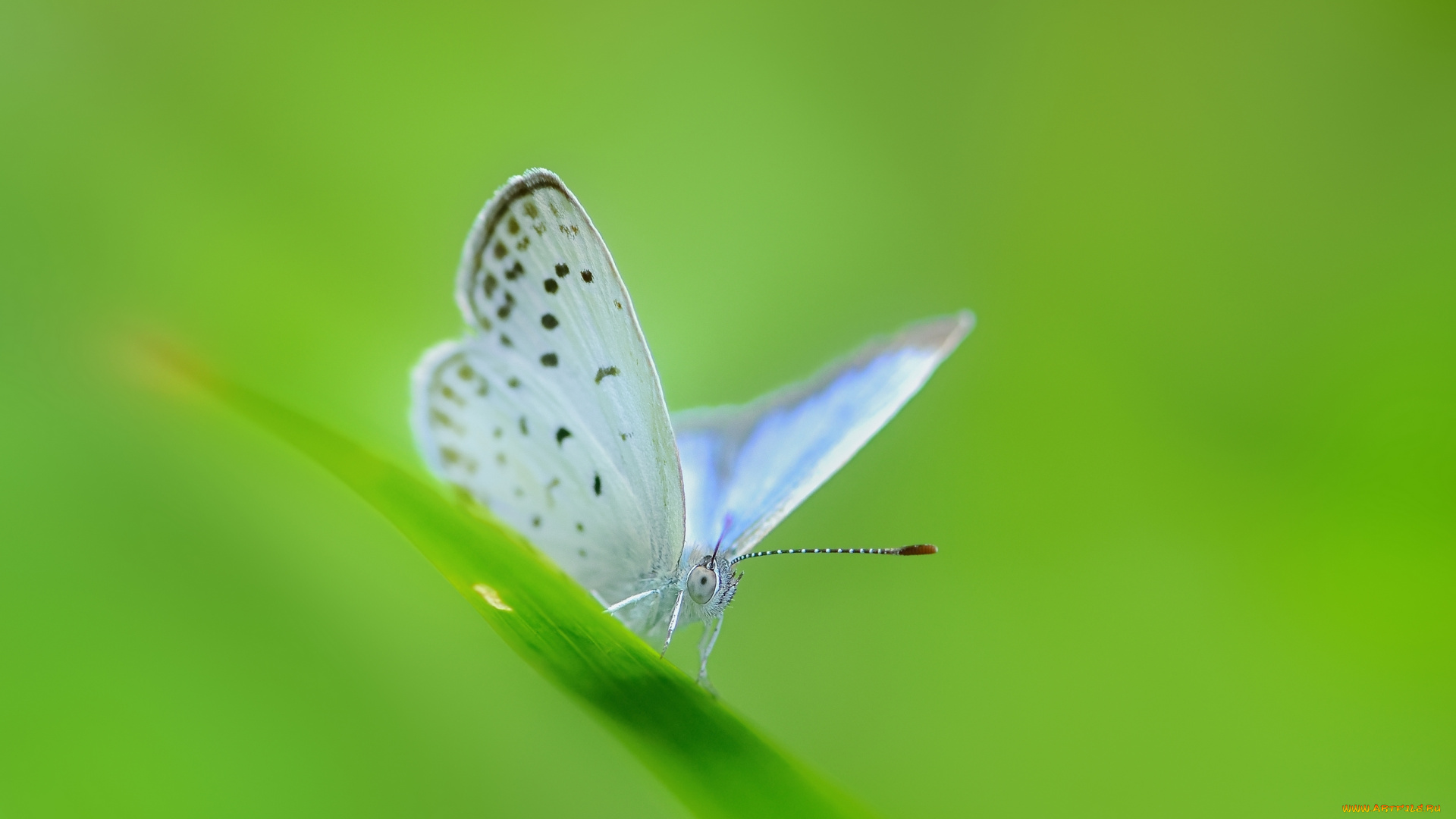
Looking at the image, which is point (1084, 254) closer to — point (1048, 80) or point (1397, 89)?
point (1048, 80)

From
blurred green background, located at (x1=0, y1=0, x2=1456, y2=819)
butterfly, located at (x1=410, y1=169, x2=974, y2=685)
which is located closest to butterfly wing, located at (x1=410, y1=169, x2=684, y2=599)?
butterfly, located at (x1=410, y1=169, x2=974, y2=685)

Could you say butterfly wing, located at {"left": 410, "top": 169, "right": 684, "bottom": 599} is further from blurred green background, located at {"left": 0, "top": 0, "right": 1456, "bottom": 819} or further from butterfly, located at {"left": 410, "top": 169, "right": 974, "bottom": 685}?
blurred green background, located at {"left": 0, "top": 0, "right": 1456, "bottom": 819}

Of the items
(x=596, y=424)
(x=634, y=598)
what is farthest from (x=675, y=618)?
(x=596, y=424)

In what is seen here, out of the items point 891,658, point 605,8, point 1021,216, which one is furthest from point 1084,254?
point 605,8

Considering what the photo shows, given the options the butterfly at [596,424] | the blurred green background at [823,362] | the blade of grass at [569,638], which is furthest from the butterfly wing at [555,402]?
the blade of grass at [569,638]

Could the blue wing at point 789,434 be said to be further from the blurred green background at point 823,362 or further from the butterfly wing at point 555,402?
the blurred green background at point 823,362
